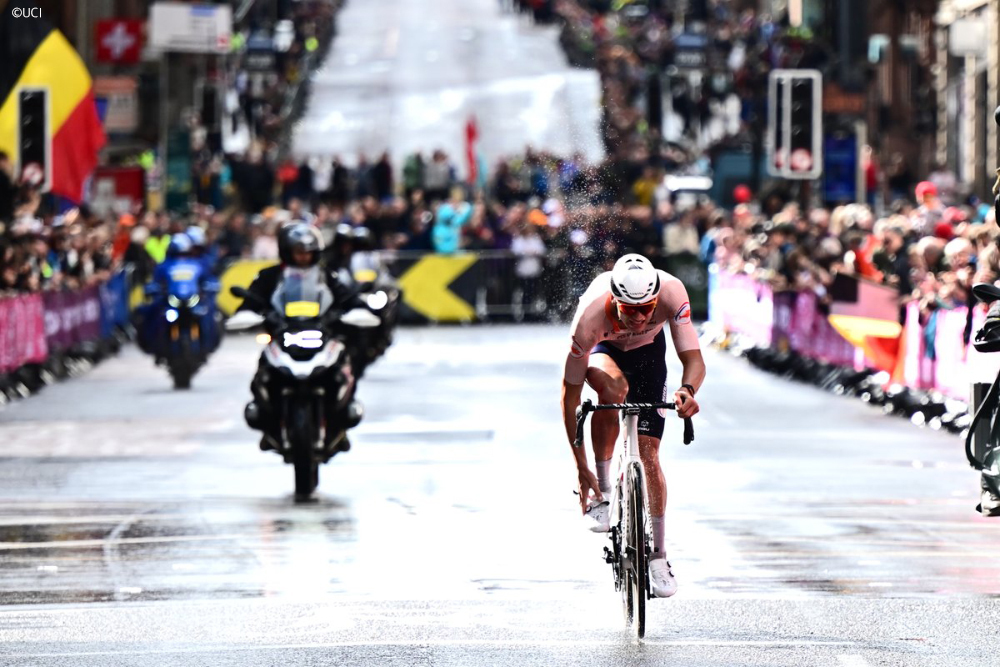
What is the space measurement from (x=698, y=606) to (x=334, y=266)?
48.2 ft

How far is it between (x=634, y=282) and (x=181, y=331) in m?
17.3

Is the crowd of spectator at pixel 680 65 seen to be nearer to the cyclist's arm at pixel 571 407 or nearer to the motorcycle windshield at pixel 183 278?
the motorcycle windshield at pixel 183 278

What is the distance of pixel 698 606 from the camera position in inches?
447

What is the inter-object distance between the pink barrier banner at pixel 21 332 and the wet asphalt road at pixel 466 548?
4.40 feet

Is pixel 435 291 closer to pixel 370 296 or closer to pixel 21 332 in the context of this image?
pixel 21 332

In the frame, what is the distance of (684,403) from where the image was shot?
10.3 metres

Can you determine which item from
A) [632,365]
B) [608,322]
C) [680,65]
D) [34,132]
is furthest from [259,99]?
[608,322]

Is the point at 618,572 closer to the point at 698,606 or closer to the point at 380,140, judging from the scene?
the point at 698,606

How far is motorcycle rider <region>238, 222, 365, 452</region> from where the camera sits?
16562mm

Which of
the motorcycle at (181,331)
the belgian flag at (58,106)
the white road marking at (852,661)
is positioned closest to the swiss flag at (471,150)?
the belgian flag at (58,106)

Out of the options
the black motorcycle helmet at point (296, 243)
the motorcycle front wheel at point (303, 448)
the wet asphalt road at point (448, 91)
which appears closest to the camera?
the motorcycle front wheel at point (303, 448)

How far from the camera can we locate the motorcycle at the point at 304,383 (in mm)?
16359

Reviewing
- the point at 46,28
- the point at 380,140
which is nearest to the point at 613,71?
the point at 380,140

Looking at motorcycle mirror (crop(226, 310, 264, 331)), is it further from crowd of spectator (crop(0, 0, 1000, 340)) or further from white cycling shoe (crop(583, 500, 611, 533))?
white cycling shoe (crop(583, 500, 611, 533))
